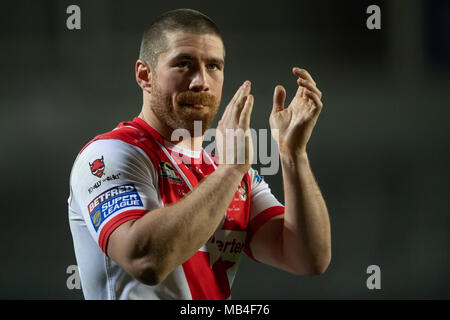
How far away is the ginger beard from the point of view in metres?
1.52

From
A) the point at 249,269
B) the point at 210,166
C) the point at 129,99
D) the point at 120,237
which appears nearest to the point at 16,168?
the point at 129,99

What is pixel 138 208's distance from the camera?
4.08 ft

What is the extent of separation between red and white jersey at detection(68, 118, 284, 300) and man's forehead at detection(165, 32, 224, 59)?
0.84 feet

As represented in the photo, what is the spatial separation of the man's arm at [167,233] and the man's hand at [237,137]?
8 centimetres

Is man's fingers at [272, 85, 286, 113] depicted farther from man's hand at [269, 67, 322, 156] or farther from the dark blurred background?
the dark blurred background

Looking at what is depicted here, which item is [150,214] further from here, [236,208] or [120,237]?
[236,208]

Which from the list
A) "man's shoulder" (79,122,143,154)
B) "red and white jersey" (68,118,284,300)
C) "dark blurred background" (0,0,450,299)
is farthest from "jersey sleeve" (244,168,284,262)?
"dark blurred background" (0,0,450,299)

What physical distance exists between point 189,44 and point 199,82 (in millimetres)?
126

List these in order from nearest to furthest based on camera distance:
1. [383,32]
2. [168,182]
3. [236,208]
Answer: [168,182] < [236,208] < [383,32]

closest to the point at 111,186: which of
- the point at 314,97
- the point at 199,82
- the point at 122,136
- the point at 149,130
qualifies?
the point at 122,136

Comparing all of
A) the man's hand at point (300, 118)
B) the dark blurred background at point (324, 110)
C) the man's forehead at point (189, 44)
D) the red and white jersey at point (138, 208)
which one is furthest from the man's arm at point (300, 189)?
the dark blurred background at point (324, 110)

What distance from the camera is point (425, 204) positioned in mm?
4770

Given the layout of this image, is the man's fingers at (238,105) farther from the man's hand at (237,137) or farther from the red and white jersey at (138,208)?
the red and white jersey at (138,208)

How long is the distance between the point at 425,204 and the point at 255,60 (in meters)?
2.22
